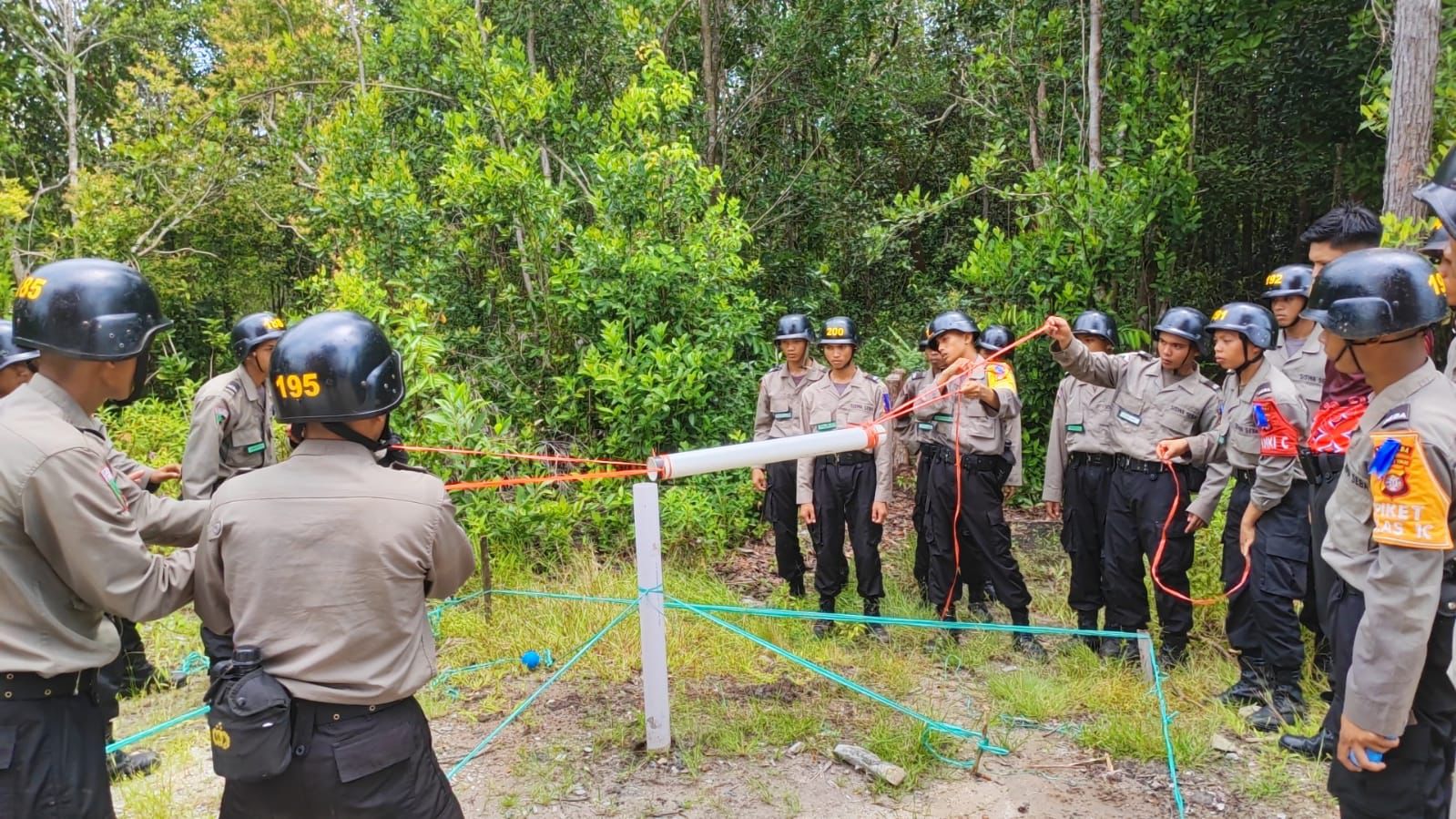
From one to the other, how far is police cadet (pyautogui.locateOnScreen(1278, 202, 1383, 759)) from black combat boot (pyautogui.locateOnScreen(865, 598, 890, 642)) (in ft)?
6.86

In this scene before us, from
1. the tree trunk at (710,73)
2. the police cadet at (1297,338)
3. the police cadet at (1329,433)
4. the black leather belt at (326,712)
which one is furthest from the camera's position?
the tree trunk at (710,73)

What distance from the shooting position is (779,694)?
4551 mm

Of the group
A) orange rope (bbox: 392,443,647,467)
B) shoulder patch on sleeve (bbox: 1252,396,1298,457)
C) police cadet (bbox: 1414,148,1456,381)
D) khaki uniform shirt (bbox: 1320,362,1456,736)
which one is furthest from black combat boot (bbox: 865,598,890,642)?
police cadet (bbox: 1414,148,1456,381)

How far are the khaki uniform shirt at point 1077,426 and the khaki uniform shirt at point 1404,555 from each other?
2.82m

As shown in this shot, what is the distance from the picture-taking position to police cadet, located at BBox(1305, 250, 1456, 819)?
2107mm

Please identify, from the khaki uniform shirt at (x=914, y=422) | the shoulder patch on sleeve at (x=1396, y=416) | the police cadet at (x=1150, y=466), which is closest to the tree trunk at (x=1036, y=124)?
the khaki uniform shirt at (x=914, y=422)

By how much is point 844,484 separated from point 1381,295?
3.39m

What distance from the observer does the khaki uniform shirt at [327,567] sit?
205cm

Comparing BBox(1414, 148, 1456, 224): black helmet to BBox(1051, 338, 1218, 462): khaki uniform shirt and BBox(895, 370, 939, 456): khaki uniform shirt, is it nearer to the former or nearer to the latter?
BBox(1051, 338, 1218, 462): khaki uniform shirt

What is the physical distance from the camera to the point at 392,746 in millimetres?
2104

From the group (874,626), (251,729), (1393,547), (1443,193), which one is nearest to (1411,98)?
(1443,193)

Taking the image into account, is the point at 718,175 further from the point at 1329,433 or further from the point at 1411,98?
the point at 1329,433

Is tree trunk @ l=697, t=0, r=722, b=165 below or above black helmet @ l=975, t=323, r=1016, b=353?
above

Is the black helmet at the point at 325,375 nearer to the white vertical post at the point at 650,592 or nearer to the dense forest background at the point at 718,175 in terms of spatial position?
the white vertical post at the point at 650,592
